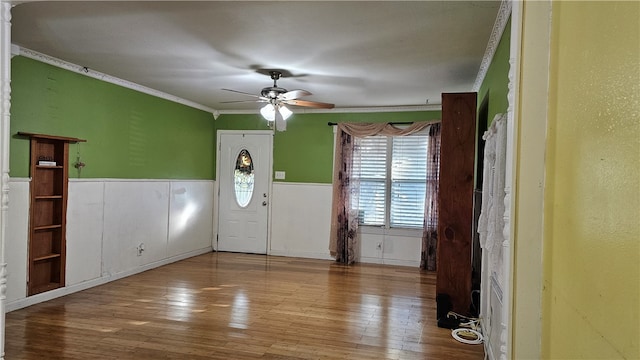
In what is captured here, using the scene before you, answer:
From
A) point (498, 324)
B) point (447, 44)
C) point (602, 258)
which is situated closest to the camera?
point (602, 258)

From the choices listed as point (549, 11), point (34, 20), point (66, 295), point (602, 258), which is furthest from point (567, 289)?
point (66, 295)

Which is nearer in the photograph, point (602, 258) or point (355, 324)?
point (602, 258)

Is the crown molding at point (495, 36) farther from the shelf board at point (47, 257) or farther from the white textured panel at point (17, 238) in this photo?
the shelf board at point (47, 257)

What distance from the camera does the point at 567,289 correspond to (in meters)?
1.29

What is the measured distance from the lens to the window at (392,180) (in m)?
6.30

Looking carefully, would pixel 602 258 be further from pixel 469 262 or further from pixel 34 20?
pixel 34 20

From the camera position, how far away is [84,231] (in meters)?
4.62

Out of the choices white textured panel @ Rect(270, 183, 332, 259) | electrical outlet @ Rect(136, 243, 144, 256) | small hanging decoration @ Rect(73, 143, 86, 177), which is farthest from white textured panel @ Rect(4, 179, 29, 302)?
white textured panel @ Rect(270, 183, 332, 259)

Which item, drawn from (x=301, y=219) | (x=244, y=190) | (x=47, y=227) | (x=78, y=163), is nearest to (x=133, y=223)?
(x=78, y=163)

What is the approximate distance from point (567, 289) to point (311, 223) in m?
5.57

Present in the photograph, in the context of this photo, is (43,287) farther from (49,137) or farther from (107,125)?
(107,125)

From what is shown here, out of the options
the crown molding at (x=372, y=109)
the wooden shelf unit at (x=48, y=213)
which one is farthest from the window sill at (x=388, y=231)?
the wooden shelf unit at (x=48, y=213)

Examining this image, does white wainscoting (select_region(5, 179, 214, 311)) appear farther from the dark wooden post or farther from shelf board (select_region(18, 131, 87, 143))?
the dark wooden post

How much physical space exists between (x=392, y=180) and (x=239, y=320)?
11.4 feet
